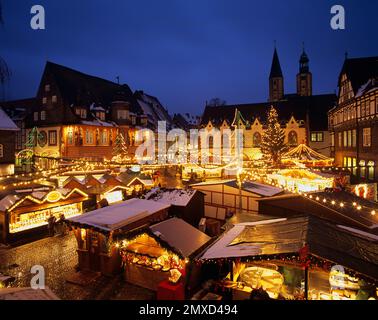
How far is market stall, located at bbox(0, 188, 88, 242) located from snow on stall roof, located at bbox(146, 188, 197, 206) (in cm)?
574

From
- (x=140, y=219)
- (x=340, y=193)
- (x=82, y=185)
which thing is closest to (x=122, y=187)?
(x=82, y=185)

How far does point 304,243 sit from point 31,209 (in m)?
14.7

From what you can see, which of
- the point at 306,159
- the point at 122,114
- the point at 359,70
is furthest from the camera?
the point at 122,114

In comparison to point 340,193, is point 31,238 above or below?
below

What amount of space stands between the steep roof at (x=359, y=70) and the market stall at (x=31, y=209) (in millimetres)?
30503

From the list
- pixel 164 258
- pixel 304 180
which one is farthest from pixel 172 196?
pixel 304 180

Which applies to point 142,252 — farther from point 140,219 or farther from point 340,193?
point 340,193

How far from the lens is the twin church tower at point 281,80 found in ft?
259

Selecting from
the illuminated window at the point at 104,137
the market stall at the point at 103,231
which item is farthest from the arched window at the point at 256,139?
the market stall at the point at 103,231

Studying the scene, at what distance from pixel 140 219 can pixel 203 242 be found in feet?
10.1

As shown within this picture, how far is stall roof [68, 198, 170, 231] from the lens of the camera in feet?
35.2

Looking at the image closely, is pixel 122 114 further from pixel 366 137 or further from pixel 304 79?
pixel 304 79

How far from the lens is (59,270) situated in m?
11.6

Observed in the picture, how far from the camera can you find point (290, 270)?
8.70 meters
